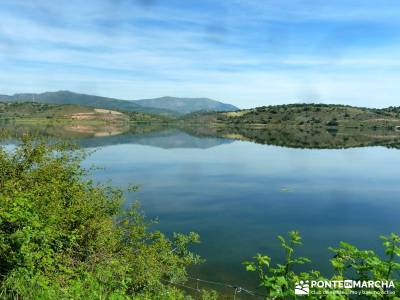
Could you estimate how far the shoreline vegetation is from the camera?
12.1m

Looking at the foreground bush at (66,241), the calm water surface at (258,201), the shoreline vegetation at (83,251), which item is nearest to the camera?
the shoreline vegetation at (83,251)

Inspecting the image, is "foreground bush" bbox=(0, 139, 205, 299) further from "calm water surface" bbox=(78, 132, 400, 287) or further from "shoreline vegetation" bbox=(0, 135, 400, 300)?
"calm water surface" bbox=(78, 132, 400, 287)

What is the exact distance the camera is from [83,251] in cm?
2633

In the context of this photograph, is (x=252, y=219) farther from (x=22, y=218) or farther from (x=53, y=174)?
(x=22, y=218)

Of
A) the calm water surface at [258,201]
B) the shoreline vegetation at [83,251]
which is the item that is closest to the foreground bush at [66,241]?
the shoreline vegetation at [83,251]

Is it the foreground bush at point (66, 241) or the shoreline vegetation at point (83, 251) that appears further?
the foreground bush at point (66, 241)

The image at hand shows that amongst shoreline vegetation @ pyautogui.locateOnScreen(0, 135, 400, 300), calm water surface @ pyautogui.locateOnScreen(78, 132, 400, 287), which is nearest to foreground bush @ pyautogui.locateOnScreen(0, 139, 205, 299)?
shoreline vegetation @ pyautogui.locateOnScreen(0, 135, 400, 300)

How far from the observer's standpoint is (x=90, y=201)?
3170 centimetres

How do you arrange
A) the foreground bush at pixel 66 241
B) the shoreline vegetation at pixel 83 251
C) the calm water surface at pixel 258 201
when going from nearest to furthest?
the shoreline vegetation at pixel 83 251 < the foreground bush at pixel 66 241 < the calm water surface at pixel 258 201

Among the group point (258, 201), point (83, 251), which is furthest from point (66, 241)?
point (258, 201)

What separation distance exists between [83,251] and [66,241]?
3687mm

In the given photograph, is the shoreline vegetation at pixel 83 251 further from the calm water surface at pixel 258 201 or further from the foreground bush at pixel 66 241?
the calm water surface at pixel 258 201

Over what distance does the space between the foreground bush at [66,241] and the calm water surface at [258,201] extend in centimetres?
1480

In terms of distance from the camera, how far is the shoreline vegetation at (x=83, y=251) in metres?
12.1
